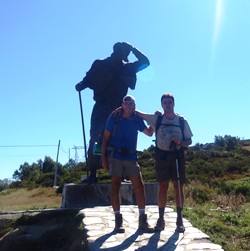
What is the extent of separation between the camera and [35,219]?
6664 mm

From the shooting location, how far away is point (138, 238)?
5004 mm

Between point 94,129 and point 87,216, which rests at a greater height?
point 94,129

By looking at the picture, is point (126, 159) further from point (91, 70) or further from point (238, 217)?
point (91, 70)

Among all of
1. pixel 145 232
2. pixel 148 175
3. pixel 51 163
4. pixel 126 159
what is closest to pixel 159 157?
pixel 126 159

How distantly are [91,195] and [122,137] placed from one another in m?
2.57

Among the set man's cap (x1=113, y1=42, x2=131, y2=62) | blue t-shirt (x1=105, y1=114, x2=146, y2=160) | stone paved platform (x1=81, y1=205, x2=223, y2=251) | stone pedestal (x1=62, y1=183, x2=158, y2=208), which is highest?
man's cap (x1=113, y1=42, x2=131, y2=62)

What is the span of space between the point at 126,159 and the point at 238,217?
2.46 metres

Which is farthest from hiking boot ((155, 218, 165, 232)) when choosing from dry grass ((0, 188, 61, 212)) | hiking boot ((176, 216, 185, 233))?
dry grass ((0, 188, 61, 212))

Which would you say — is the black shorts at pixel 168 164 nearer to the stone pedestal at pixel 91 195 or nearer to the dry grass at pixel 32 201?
the stone pedestal at pixel 91 195

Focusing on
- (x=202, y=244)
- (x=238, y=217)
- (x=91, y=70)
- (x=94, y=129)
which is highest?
(x=91, y=70)

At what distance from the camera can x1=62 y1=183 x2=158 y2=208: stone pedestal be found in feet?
24.6

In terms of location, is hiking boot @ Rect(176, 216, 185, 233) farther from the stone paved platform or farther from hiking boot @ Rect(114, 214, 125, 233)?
hiking boot @ Rect(114, 214, 125, 233)

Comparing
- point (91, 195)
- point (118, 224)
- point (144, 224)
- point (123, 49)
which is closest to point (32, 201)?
point (91, 195)

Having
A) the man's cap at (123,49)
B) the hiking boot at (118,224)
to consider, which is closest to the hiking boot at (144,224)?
the hiking boot at (118,224)
